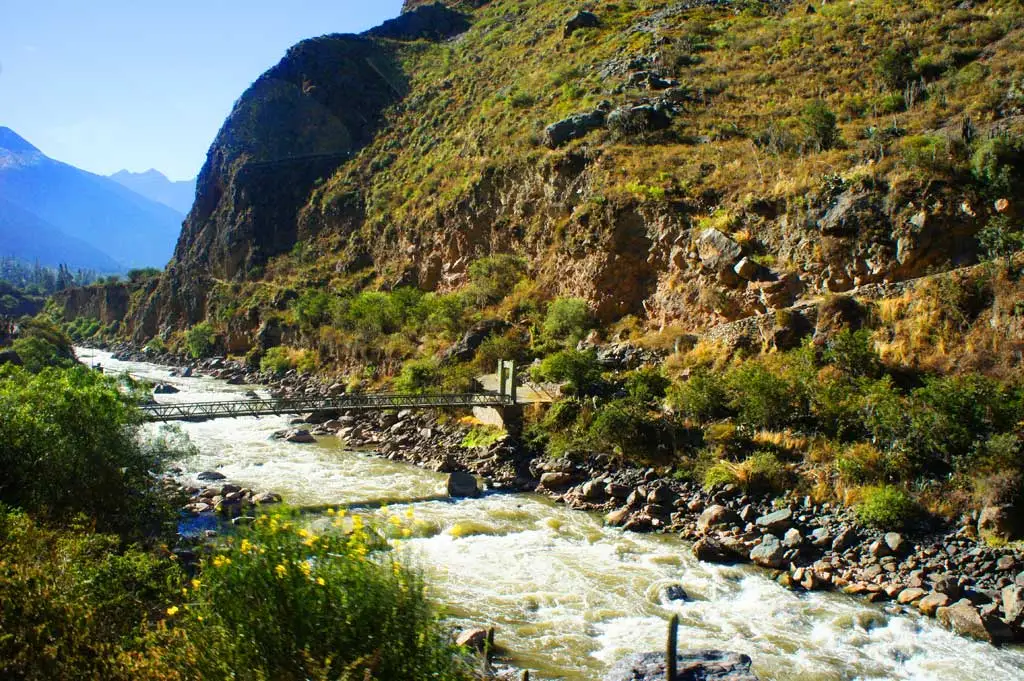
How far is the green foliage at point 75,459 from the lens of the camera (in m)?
10.7

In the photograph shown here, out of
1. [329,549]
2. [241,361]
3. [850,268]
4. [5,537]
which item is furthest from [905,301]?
[241,361]

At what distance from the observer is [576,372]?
22.2 metres

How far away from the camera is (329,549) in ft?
17.2

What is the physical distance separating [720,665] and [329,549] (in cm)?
598

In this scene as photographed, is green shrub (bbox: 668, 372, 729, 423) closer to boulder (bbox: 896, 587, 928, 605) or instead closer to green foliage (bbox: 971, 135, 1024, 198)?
boulder (bbox: 896, 587, 928, 605)

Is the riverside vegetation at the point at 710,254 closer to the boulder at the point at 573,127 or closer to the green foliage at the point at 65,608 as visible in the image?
the boulder at the point at 573,127

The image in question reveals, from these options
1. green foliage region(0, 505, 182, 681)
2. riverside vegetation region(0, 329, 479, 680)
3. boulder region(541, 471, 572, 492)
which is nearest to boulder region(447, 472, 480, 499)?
boulder region(541, 471, 572, 492)

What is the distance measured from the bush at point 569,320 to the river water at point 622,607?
11.9m

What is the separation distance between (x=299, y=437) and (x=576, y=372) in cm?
1104

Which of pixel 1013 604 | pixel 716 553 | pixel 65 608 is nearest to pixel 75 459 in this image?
pixel 65 608

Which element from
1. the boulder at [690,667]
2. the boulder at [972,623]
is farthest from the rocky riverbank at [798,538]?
the boulder at [690,667]

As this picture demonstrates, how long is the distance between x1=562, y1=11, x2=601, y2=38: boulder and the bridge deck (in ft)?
128

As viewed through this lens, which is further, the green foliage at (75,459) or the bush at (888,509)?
the bush at (888,509)

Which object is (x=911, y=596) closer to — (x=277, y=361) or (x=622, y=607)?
(x=622, y=607)
